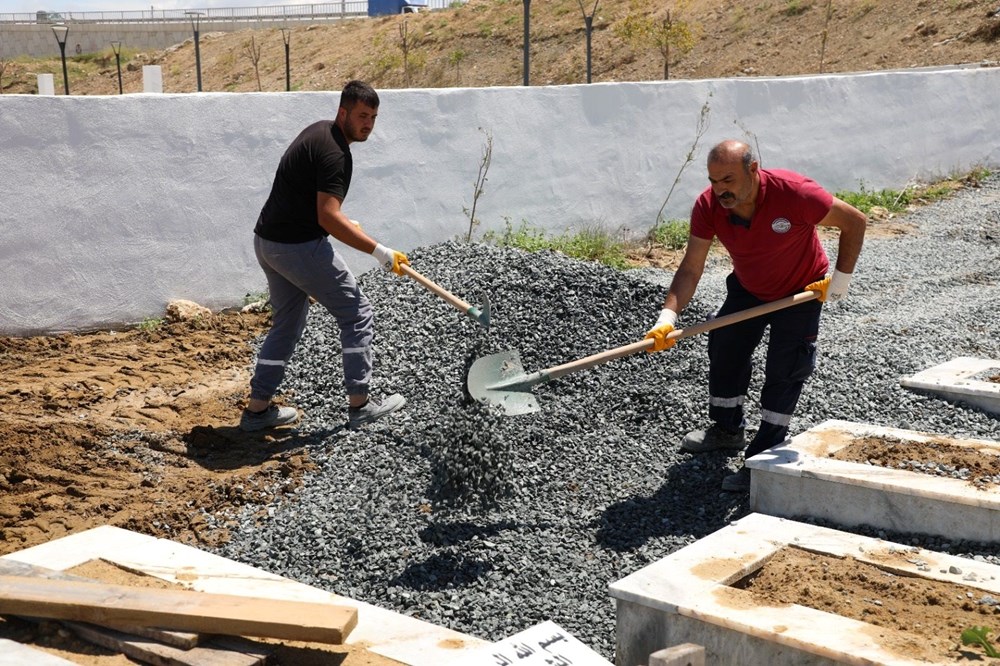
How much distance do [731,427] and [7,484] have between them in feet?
11.3

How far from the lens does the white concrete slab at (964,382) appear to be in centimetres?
550

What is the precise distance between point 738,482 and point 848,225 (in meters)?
1.25

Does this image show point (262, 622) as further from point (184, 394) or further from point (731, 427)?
point (184, 394)

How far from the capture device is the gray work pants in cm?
533

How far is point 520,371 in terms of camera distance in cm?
482

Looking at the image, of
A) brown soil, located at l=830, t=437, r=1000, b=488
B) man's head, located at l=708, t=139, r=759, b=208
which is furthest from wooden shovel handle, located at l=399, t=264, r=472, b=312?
brown soil, located at l=830, t=437, r=1000, b=488

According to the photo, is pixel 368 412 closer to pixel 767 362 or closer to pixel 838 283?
pixel 767 362

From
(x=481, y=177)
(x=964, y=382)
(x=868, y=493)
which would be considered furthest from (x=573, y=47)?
(x=868, y=493)

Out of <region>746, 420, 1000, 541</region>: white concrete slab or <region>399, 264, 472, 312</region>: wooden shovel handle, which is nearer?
<region>746, 420, 1000, 541</region>: white concrete slab

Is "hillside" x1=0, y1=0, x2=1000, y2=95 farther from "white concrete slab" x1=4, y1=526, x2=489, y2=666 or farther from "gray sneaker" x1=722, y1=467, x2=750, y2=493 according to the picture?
"white concrete slab" x1=4, y1=526, x2=489, y2=666

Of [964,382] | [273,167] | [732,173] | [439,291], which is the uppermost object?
[273,167]

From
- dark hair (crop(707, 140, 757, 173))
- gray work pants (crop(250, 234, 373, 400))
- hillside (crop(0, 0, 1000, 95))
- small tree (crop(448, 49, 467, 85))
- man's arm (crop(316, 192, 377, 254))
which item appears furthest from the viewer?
small tree (crop(448, 49, 467, 85))

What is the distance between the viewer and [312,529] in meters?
4.39

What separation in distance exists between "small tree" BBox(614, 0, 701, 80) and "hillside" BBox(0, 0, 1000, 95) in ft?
0.55
